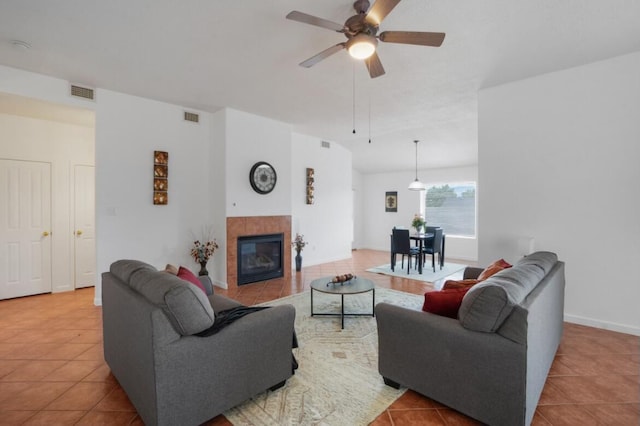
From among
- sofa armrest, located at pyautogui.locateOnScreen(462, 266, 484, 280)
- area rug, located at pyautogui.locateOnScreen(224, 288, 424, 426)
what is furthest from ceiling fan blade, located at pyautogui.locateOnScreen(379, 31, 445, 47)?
area rug, located at pyautogui.locateOnScreen(224, 288, 424, 426)

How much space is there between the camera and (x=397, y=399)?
6.55 ft

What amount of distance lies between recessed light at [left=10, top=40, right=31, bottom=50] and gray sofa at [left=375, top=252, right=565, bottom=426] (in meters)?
4.00

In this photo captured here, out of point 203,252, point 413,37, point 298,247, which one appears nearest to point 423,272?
point 298,247

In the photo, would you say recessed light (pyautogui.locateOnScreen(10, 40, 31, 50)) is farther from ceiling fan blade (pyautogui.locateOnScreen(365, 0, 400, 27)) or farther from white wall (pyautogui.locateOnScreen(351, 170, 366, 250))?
white wall (pyautogui.locateOnScreen(351, 170, 366, 250))

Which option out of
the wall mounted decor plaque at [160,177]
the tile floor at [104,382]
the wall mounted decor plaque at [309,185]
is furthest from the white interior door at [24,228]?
the wall mounted decor plaque at [309,185]

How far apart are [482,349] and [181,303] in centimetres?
165

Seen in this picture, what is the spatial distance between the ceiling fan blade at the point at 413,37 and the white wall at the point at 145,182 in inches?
141

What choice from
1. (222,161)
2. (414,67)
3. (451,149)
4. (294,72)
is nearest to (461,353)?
(414,67)

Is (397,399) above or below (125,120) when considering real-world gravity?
below

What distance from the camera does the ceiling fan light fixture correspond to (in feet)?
7.32

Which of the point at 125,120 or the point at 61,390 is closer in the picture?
the point at 61,390

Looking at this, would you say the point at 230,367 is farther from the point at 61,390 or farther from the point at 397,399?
the point at 61,390

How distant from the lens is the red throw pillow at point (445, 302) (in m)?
1.92

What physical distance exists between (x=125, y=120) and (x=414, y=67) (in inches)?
151
